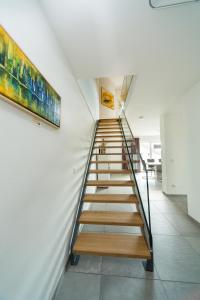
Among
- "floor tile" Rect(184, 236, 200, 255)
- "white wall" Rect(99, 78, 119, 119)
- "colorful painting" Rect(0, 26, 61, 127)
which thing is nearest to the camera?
"colorful painting" Rect(0, 26, 61, 127)

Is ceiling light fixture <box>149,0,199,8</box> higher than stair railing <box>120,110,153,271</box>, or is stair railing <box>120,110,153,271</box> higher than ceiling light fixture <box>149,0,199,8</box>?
ceiling light fixture <box>149,0,199,8</box>

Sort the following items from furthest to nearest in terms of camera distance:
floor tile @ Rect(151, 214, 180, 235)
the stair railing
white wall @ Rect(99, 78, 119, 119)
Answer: white wall @ Rect(99, 78, 119, 119) < floor tile @ Rect(151, 214, 180, 235) < the stair railing

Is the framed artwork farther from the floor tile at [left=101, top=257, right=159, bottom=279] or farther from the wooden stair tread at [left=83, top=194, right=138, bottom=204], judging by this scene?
the floor tile at [left=101, top=257, right=159, bottom=279]

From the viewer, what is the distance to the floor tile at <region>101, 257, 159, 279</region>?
174 cm

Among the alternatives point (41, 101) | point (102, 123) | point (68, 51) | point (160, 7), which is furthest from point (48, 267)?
point (102, 123)

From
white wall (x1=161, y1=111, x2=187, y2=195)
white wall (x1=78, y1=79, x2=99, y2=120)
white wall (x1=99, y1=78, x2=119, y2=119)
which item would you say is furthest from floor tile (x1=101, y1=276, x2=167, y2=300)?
white wall (x1=99, y1=78, x2=119, y2=119)

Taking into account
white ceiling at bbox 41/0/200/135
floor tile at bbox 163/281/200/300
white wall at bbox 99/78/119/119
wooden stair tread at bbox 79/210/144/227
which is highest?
white wall at bbox 99/78/119/119

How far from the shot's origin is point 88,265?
1.89 meters

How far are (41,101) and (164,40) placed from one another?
1732 millimetres

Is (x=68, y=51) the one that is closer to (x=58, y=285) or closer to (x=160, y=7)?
(x=160, y=7)

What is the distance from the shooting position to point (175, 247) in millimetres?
2223

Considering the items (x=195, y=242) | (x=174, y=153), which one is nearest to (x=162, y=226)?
(x=195, y=242)

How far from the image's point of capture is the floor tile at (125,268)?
1737mm

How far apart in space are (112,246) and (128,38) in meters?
2.65
